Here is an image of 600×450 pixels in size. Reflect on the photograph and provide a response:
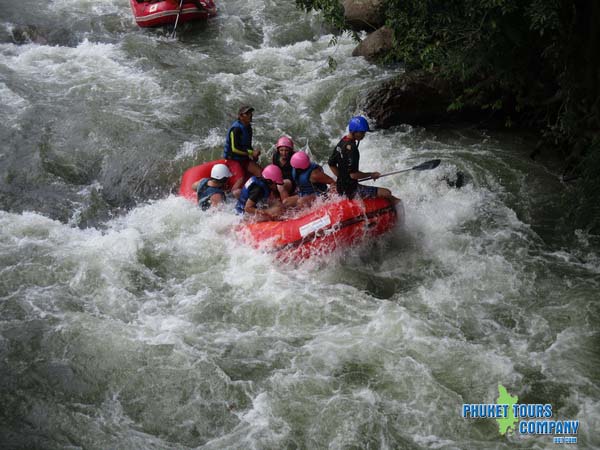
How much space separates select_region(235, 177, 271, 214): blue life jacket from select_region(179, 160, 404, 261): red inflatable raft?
0.38 meters

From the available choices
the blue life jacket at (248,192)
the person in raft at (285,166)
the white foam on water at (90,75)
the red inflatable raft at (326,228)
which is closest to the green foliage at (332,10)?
the person in raft at (285,166)

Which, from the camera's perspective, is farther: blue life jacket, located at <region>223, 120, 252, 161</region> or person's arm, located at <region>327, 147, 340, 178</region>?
blue life jacket, located at <region>223, 120, 252, 161</region>

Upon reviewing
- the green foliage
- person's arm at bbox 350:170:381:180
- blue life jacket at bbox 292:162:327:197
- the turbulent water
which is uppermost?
the green foliage

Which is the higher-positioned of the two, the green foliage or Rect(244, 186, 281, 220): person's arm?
the green foliage

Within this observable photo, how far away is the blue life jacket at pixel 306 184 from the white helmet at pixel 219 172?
2.94ft

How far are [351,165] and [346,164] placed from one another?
6cm

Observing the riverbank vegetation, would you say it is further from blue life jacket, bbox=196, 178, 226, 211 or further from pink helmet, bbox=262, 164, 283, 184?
blue life jacket, bbox=196, 178, 226, 211

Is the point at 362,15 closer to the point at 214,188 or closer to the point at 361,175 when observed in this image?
the point at 214,188

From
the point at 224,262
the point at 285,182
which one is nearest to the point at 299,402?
the point at 224,262

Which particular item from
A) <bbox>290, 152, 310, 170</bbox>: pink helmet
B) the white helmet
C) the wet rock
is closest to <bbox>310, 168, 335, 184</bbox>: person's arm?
<bbox>290, 152, 310, 170</bbox>: pink helmet

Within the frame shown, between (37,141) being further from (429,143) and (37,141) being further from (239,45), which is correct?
(429,143)

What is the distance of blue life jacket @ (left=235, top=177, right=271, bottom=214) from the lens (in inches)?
301

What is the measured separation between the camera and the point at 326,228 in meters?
7.19

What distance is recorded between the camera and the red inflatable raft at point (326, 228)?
720 centimetres
